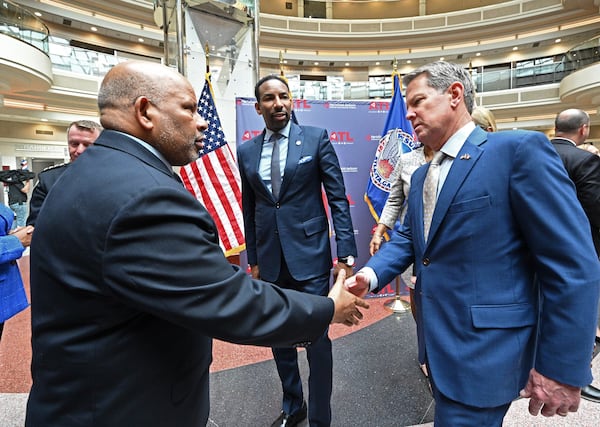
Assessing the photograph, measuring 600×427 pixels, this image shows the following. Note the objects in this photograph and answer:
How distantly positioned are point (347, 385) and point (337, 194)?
135cm

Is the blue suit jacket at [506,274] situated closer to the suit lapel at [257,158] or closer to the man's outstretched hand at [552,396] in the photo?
the man's outstretched hand at [552,396]

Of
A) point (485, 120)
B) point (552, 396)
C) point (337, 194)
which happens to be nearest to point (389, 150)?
point (485, 120)

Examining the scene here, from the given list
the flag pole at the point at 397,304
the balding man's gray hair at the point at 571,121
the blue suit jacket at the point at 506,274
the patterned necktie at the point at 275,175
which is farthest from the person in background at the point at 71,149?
the balding man's gray hair at the point at 571,121

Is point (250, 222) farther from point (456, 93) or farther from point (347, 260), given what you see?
point (456, 93)

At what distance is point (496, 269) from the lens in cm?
115

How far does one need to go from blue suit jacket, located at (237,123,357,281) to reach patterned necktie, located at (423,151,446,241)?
89 cm

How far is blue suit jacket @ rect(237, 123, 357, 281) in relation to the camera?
2135mm

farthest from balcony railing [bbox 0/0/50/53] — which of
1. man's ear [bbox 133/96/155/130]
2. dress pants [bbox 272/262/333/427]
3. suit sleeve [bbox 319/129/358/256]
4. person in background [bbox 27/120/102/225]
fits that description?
man's ear [bbox 133/96/155/130]

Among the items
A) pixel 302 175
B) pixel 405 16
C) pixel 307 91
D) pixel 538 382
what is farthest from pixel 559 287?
pixel 405 16

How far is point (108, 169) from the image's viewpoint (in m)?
0.89

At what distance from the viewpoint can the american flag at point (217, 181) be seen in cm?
386

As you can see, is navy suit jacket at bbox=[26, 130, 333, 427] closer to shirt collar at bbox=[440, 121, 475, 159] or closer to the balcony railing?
shirt collar at bbox=[440, 121, 475, 159]

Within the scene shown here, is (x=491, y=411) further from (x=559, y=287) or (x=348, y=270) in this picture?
(x=348, y=270)

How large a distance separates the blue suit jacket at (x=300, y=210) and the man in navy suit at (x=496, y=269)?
2.91 feet
